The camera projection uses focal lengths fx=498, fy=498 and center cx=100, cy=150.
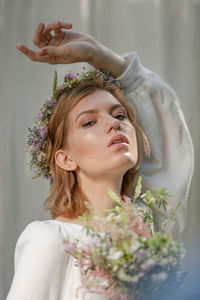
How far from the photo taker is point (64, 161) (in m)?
1.66

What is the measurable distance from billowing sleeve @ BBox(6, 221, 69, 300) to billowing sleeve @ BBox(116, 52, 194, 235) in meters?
0.53

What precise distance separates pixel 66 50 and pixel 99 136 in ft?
0.99

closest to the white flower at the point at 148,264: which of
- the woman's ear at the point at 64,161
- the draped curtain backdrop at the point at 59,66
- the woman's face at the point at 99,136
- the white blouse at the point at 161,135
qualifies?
the woman's face at the point at 99,136

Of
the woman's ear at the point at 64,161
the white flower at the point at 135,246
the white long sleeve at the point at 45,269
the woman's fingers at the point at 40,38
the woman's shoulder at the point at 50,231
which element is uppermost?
the woman's fingers at the point at 40,38

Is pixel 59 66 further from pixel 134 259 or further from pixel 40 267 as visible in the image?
pixel 134 259

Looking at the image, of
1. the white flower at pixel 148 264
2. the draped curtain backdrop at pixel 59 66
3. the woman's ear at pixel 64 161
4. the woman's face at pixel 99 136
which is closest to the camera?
the white flower at pixel 148 264

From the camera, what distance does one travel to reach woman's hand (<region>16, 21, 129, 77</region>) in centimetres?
158

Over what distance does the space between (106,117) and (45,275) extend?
20.8 inches

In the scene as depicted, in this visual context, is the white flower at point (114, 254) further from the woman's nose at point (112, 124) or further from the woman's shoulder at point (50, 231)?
the woman's nose at point (112, 124)

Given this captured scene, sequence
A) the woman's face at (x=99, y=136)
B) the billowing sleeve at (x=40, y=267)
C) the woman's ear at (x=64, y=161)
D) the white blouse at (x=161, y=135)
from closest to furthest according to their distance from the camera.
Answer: the billowing sleeve at (x=40, y=267) < the woman's face at (x=99, y=136) < the woman's ear at (x=64, y=161) < the white blouse at (x=161, y=135)

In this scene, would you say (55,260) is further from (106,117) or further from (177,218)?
(177,218)

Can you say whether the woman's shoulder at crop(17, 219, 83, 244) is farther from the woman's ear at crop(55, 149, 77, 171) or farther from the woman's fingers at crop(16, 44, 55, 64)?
the woman's fingers at crop(16, 44, 55, 64)

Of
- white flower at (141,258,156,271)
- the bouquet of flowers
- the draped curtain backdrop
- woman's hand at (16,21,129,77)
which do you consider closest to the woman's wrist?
woman's hand at (16,21,129,77)

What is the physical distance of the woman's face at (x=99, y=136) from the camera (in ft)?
5.01
